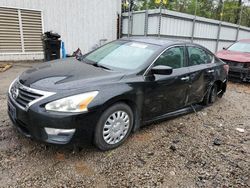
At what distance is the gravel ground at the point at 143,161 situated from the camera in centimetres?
238

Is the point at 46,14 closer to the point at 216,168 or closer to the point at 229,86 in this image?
the point at 229,86

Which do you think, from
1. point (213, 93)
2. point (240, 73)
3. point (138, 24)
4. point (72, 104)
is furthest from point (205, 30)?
point (72, 104)

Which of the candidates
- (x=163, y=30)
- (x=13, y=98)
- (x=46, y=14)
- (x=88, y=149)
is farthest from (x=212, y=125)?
(x=46, y=14)

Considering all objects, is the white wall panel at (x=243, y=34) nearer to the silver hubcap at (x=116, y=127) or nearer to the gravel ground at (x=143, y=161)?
the gravel ground at (x=143, y=161)

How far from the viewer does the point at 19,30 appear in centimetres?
875

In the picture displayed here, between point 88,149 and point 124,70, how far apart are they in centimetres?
121

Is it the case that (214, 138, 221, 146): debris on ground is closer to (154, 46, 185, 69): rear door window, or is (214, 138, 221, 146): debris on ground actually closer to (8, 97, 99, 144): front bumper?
(154, 46, 185, 69): rear door window

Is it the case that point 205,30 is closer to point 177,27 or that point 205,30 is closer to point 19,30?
point 177,27

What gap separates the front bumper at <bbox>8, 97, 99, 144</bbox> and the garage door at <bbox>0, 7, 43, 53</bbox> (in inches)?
286

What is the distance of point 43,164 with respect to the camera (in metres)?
2.55

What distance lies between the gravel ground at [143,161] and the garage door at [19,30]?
6104mm

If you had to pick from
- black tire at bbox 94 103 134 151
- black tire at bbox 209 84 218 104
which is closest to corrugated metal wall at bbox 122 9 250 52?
black tire at bbox 209 84 218 104

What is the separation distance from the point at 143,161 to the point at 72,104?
3.87 feet

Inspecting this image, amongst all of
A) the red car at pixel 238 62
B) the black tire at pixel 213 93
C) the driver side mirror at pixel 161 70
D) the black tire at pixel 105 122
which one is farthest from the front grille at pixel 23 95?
the red car at pixel 238 62
